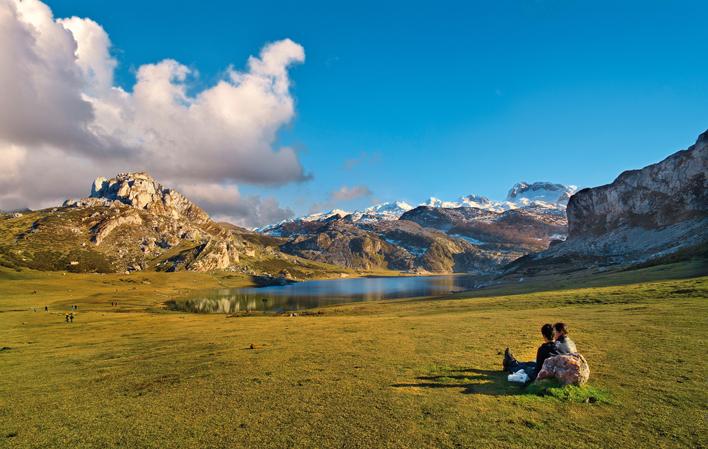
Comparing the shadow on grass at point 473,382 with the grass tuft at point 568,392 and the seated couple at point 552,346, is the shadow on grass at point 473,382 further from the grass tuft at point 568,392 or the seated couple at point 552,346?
the seated couple at point 552,346

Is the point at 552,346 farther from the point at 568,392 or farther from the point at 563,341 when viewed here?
the point at 568,392

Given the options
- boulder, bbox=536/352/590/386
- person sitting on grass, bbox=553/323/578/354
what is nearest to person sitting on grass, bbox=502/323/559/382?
person sitting on grass, bbox=553/323/578/354

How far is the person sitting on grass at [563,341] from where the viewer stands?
62.1ft

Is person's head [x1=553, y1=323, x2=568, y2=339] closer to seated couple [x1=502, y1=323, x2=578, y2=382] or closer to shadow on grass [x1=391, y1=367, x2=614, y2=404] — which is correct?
seated couple [x1=502, y1=323, x2=578, y2=382]

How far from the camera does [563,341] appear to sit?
19281mm

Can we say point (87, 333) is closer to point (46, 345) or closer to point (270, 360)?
point (46, 345)

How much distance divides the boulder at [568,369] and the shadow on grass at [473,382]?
5.49ft

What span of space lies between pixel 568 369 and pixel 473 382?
4.56 m

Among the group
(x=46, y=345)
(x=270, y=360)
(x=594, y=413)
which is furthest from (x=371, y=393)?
(x=46, y=345)

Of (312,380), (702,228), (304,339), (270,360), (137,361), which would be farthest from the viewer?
(702,228)

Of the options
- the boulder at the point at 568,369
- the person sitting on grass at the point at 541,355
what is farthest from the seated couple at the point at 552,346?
the boulder at the point at 568,369

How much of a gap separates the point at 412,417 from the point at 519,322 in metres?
31.5

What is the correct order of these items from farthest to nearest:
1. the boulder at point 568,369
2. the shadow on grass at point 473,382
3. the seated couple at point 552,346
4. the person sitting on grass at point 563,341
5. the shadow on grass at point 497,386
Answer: the seated couple at point 552,346 → the person sitting on grass at point 563,341 → the shadow on grass at point 473,382 → the boulder at point 568,369 → the shadow on grass at point 497,386

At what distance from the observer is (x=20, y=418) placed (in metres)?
17.5
